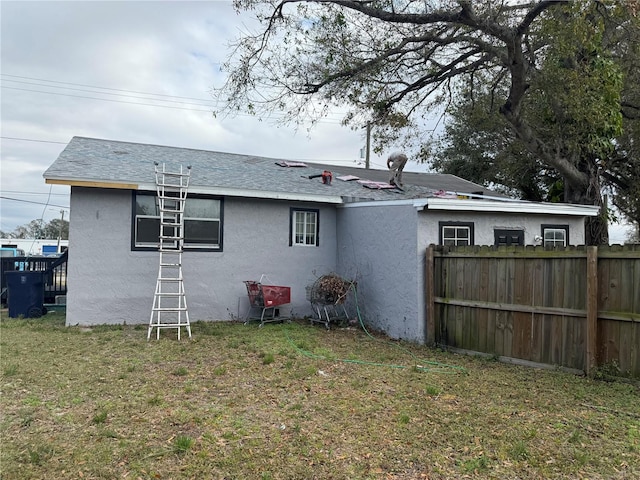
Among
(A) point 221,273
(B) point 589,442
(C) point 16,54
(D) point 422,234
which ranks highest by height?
(C) point 16,54

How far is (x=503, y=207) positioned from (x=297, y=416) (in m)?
6.34

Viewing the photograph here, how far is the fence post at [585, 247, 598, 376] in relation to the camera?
582 centimetres

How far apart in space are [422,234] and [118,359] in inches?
208

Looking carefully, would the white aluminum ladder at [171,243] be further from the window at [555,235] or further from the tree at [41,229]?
the tree at [41,229]

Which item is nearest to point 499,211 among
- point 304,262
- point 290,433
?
point 304,262

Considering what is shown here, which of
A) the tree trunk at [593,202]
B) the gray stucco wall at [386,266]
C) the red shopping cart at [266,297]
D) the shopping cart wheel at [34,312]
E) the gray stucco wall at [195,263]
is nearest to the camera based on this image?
the gray stucco wall at [386,266]

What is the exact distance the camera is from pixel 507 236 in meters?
9.49

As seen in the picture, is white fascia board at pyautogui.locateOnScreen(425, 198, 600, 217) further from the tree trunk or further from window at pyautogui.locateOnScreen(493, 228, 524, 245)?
the tree trunk

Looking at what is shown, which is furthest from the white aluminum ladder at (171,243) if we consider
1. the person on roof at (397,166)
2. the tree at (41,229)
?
the tree at (41,229)

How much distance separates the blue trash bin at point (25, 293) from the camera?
32.4 feet

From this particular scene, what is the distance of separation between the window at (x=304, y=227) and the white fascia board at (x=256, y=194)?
447 millimetres

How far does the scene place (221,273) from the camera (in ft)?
33.0

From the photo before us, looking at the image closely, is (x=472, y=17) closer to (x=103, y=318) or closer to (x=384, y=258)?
(x=384, y=258)

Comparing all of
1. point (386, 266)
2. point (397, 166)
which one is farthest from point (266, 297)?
point (397, 166)
